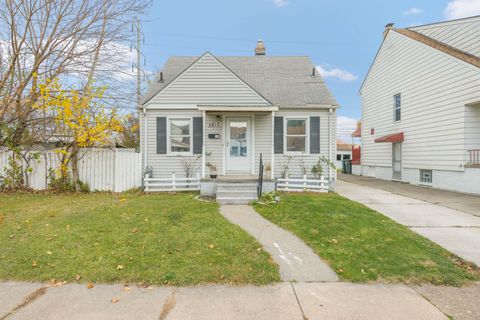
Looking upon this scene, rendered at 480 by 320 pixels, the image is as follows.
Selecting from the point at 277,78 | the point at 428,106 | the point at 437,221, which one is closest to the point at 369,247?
the point at 437,221

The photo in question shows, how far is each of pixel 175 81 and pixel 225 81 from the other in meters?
1.86

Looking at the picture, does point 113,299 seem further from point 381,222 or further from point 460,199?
point 460,199

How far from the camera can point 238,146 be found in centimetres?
1003

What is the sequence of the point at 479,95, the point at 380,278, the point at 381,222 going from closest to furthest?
the point at 380,278, the point at 381,222, the point at 479,95

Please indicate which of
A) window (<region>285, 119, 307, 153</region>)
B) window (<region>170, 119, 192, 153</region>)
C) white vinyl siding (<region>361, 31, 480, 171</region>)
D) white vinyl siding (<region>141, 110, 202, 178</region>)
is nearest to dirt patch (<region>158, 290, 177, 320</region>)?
white vinyl siding (<region>141, 110, 202, 178</region>)

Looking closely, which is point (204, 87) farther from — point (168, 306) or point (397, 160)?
point (397, 160)

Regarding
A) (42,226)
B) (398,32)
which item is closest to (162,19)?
(42,226)

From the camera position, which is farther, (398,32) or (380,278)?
(398,32)

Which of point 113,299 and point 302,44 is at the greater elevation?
point 302,44

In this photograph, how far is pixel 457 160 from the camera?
388 inches

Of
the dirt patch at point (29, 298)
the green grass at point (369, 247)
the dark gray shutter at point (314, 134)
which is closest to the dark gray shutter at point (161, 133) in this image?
the green grass at point (369, 247)

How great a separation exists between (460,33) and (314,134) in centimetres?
872

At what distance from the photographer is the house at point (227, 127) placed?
970cm

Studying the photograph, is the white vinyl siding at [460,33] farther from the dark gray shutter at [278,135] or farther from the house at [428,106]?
the dark gray shutter at [278,135]
